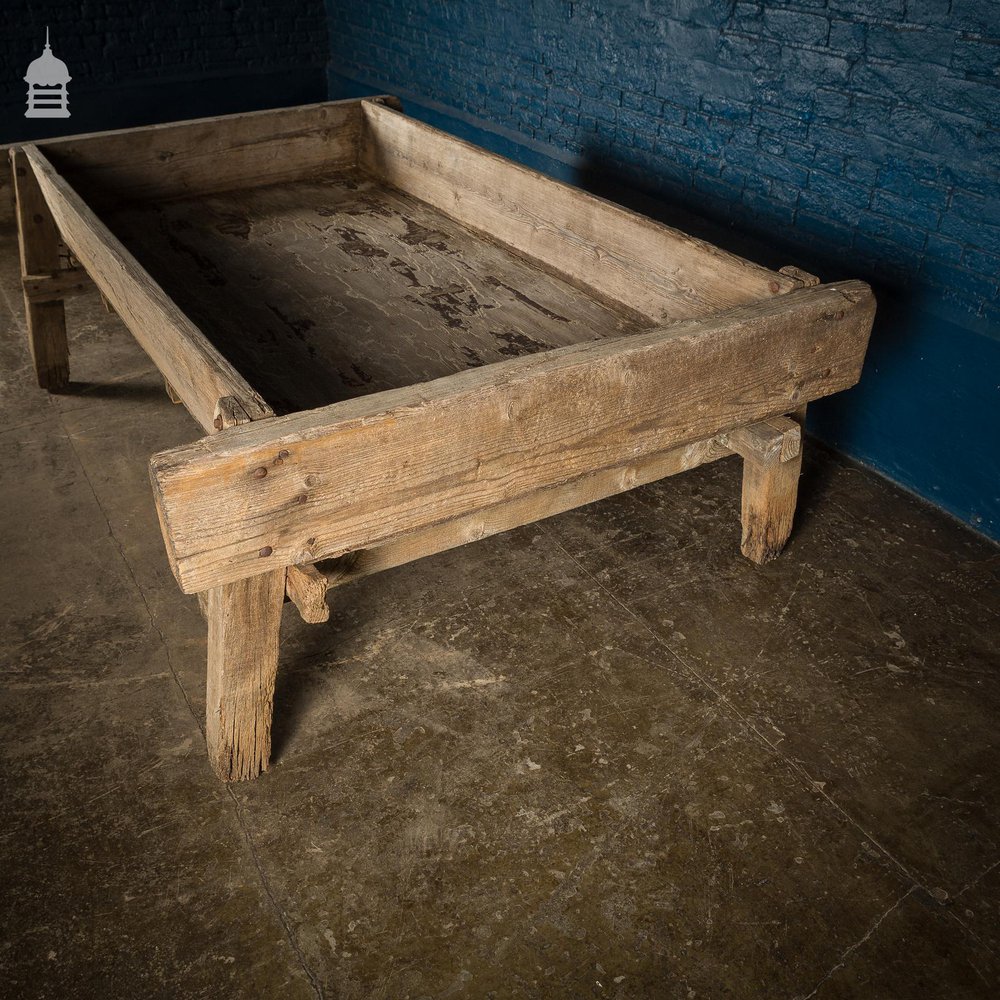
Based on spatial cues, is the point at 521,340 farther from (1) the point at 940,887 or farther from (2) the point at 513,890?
(1) the point at 940,887

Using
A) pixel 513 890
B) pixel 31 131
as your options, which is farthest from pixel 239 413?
pixel 31 131

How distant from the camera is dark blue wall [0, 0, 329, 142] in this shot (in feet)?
→ 17.7

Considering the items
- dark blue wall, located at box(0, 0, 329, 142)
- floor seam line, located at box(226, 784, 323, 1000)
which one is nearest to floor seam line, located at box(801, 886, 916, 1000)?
floor seam line, located at box(226, 784, 323, 1000)

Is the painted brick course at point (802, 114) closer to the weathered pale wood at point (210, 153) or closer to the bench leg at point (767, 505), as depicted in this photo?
the bench leg at point (767, 505)

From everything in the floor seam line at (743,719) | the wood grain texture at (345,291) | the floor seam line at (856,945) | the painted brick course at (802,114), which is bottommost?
the floor seam line at (856,945)

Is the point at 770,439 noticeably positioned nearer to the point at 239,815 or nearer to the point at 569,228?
the point at 569,228

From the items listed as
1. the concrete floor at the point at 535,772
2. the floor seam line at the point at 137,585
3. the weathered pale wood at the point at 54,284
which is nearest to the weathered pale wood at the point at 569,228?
the concrete floor at the point at 535,772

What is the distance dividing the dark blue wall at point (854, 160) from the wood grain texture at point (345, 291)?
805 millimetres

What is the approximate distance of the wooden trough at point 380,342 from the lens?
1649mm

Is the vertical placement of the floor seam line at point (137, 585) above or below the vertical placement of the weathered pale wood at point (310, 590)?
below

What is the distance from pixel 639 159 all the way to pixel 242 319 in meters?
1.78

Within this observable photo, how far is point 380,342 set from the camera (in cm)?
248

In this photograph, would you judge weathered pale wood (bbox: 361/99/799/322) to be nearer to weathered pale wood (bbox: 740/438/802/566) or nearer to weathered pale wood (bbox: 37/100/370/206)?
weathered pale wood (bbox: 37/100/370/206)

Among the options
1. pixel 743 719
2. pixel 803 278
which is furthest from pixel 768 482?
pixel 743 719
